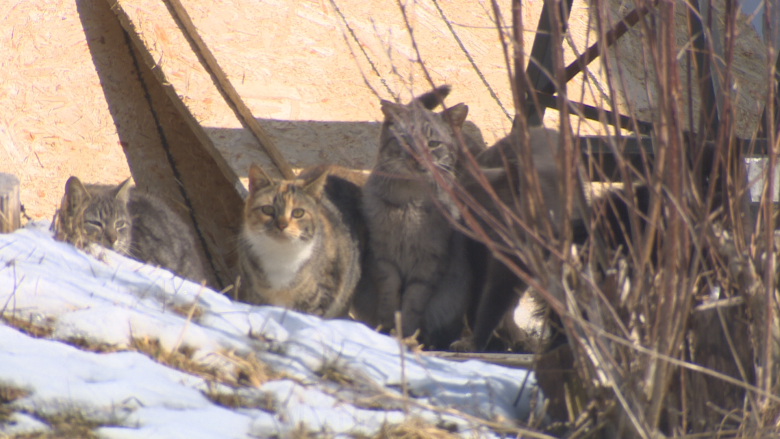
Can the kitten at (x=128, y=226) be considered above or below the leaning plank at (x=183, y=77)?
below

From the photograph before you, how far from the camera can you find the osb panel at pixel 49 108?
4.41 metres

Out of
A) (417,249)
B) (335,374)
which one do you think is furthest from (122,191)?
(335,374)

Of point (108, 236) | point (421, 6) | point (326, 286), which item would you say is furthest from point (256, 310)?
point (421, 6)

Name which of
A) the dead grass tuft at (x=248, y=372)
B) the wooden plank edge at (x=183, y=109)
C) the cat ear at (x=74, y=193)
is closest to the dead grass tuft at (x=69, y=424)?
the dead grass tuft at (x=248, y=372)

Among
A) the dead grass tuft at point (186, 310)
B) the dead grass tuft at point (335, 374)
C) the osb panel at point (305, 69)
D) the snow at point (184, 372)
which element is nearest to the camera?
the snow at point (184, 372)

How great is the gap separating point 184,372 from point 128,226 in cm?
200

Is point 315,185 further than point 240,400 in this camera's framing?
Yes

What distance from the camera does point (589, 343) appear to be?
177cm

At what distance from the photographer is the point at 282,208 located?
354 cm

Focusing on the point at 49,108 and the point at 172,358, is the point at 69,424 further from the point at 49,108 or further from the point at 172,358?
the point at 49,108

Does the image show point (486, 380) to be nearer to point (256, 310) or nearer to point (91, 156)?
point (256, 310)

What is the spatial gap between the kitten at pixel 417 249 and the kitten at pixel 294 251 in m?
0.23

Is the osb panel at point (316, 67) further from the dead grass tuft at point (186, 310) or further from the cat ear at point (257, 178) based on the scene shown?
the dead grass tuft at point (186, 310)

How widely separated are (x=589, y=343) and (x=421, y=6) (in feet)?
13.9
